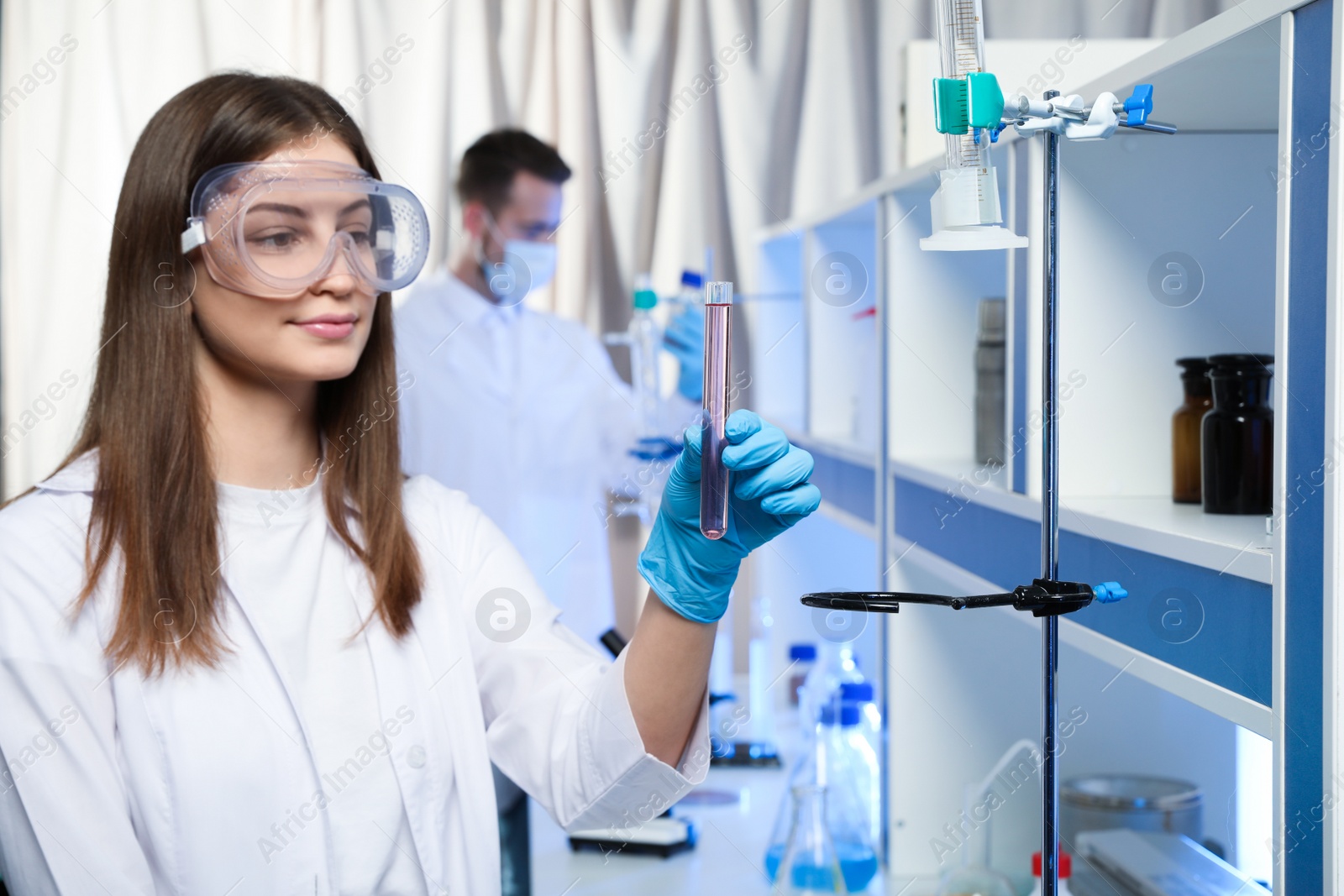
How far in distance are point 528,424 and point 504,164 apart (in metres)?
0.64

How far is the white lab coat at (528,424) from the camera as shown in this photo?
2.62m

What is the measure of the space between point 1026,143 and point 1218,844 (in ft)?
3.06

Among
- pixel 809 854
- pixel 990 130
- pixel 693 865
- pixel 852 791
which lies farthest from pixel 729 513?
pixel 852 791

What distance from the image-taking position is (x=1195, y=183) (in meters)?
1.08

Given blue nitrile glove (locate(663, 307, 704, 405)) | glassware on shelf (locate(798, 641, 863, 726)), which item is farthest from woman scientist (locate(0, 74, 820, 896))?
blue nitrile glove (locate(663, 307, 704, 405))

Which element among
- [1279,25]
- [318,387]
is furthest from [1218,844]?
[318,387]

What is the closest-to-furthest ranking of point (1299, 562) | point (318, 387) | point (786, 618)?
1. point (1299, 562)
2. point (318, 387)
3. point (786, 618)

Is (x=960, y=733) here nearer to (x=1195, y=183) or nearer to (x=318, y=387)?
(x=1195, y=183)

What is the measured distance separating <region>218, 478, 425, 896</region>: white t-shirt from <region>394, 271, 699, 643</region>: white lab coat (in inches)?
52.6

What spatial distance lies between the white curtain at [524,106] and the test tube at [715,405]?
221 centimetres

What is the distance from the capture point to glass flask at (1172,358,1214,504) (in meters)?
1.02

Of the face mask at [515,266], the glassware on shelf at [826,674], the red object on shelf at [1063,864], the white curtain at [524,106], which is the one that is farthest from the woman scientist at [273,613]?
the white curtain at [524,106]

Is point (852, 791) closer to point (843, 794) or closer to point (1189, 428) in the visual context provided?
point (843, 794)

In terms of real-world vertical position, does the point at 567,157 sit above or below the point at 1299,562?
above
